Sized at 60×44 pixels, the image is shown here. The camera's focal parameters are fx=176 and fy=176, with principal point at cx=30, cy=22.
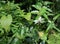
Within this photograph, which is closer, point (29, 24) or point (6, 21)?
point (6, 21)

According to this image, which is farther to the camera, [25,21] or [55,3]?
[55,3]

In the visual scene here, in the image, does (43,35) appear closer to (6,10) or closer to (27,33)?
(27,33)

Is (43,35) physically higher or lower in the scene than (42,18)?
lower

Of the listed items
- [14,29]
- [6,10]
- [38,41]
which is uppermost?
[6,10]

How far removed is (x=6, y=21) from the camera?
173cm

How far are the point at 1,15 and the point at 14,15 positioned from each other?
14 cm

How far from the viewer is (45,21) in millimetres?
1902

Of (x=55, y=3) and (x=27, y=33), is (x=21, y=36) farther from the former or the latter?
(x=55, y=3)

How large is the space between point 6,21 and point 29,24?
263 millimetres

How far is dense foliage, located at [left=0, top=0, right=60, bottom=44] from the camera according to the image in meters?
1.75

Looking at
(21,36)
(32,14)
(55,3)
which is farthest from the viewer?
(55,3)

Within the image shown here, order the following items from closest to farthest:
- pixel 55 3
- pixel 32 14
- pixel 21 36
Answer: pixel 21 36
pixel 32 14
pixel 55 3

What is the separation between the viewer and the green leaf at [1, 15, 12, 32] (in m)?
1.69

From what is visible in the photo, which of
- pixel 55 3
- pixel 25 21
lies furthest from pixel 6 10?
pixel 55 3
